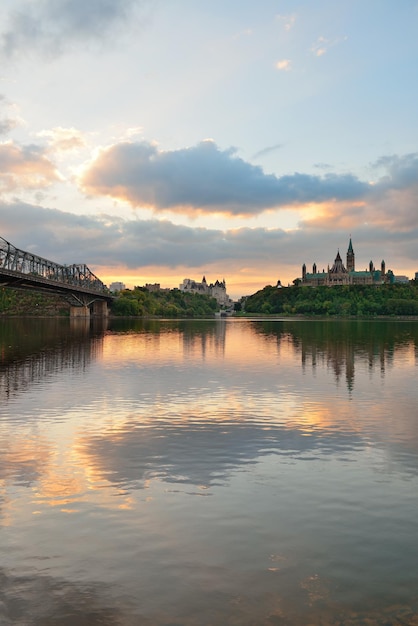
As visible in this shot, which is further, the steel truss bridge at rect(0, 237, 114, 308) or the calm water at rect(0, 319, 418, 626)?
the steel truss bridge at rect(0, 237, 114, 308)

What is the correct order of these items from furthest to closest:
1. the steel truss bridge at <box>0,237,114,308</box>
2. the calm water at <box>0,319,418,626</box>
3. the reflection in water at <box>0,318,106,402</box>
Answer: the steel truss bridge at <box>0,237,114,308</box> → the reflection in water at <box>0,318,106,402</box> → the calm water at <box>0,319,418,626</box>

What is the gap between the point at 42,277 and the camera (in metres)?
126

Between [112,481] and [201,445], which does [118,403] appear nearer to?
[201,445]

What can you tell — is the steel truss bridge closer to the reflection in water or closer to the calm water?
the reflection in water

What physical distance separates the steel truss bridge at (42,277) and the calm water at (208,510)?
260 ft

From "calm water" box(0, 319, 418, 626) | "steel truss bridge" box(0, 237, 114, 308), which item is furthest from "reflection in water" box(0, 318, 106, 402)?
"steel truss bridge" box(0, 237, 114, 308)

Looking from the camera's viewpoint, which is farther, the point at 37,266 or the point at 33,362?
the point at 37,266

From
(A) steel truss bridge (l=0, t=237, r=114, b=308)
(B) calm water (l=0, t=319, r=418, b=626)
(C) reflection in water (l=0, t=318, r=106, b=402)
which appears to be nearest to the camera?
(B) calm water (l=0, t=319, r=418, b=626)

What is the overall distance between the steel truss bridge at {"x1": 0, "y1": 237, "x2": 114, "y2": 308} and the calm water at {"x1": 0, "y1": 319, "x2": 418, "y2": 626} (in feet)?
260

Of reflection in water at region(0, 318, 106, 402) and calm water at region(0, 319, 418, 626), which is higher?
reflection in water at region(0, 318, 106, 402)

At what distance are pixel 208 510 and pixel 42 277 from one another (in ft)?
400

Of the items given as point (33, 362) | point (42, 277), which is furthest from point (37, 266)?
point (33, 362)

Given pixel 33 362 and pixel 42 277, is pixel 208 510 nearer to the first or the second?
pixel 33 362

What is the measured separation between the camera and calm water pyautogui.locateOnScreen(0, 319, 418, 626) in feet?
25.0
